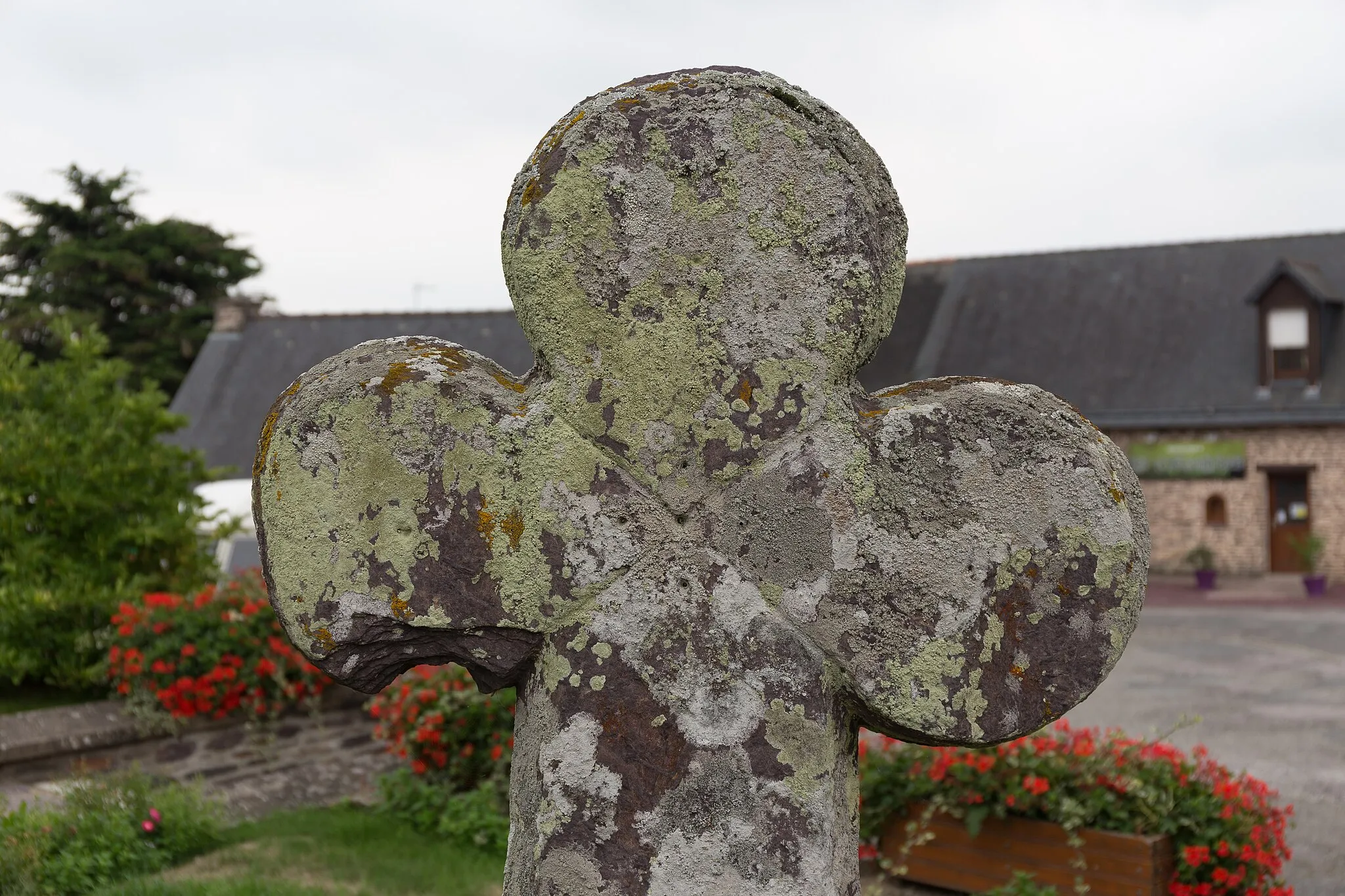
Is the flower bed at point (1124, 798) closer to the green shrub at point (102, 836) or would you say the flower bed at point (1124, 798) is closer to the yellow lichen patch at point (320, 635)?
the green shrub at point (102, 836)

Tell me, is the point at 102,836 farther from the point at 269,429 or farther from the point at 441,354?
the point at 441,354

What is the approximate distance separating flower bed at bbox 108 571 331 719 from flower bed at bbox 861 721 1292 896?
4237 millimetres

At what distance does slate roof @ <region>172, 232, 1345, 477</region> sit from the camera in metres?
24.0

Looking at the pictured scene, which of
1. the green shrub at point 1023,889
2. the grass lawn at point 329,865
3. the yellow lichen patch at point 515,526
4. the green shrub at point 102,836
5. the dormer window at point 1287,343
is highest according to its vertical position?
the dormer window at point 1287,343

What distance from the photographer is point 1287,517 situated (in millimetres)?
24000

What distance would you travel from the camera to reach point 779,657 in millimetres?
1985

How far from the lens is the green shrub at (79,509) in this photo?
906cm

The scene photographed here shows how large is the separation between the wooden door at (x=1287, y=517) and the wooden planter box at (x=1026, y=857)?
→ 20.8 meters

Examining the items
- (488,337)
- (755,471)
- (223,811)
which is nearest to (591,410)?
(755,471)

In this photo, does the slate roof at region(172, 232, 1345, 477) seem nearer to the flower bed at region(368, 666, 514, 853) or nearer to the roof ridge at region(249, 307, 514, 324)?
the roof ridge at region(249, 307, 514, 324)

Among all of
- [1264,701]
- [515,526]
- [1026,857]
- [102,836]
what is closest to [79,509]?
[102,836]

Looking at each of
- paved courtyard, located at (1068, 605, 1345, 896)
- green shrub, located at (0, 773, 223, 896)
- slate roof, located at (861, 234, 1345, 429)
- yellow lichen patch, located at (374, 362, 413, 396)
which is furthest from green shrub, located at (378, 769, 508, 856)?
slate roof, located at (861, 234, 1345, 429)

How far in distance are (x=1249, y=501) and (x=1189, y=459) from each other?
1437mm

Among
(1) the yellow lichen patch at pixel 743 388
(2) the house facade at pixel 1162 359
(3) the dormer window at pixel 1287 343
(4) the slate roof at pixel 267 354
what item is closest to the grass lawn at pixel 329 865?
(1) the yellow lichen patch at pixel 743 388
